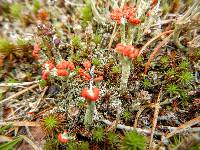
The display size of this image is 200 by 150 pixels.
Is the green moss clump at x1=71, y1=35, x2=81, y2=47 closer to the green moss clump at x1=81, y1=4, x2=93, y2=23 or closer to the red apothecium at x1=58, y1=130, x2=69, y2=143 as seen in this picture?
the green moss clump at x1=81, y1=4, x2=93, y2=23

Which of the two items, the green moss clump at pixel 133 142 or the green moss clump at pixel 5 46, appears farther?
the green moss clump at pixel 5 46

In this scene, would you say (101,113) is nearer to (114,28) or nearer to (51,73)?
(51,73)

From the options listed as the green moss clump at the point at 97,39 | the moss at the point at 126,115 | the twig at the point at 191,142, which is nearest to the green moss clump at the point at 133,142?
the moss at the point at 126,115

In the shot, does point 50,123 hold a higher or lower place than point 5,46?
lower

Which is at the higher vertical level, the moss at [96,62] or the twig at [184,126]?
the moss at [96,62]

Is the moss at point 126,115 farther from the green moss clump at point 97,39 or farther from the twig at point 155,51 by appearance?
the green moss clump at point 97,39

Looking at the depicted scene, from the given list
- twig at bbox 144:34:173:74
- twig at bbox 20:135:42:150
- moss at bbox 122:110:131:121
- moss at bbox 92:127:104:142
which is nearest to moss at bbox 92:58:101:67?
twig at bbox 144:34:173:74

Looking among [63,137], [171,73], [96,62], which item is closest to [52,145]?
[63,137]

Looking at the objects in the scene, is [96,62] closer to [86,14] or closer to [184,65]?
[86,14]
